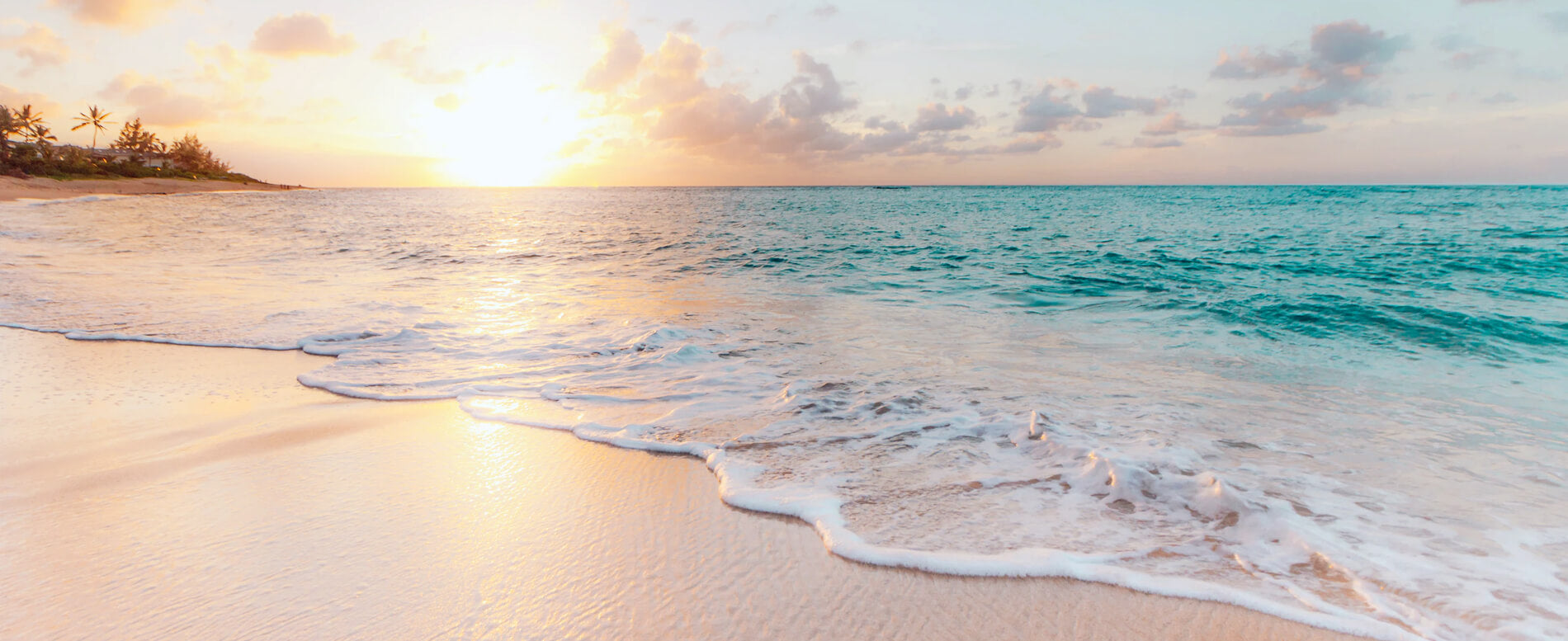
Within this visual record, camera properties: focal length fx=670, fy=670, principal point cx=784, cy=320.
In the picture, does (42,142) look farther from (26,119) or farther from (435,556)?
(435,556)

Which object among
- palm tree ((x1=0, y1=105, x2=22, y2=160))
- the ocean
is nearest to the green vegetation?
palm tree ((x1=0, y1=105, x2=22, y2=160))

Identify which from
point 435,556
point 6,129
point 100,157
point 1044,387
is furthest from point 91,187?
point 1044,387

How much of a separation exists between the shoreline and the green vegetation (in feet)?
8.19

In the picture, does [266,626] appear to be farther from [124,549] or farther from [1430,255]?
[1430,255]

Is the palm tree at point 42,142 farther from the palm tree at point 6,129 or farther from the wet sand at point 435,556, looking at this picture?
the wet sand at point 435,556

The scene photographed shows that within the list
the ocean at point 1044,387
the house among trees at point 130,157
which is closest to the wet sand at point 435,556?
the ocean at point 1044,387


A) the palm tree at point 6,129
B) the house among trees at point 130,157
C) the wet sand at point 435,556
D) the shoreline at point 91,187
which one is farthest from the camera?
the house among trees at point 130,157

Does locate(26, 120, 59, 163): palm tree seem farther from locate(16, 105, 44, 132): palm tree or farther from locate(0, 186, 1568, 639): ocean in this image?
locate(0, 186, 1568, 639): ocean

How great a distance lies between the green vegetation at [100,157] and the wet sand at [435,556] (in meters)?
69.9

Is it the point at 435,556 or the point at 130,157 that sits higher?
the point at 130,157

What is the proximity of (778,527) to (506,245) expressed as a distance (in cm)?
1958

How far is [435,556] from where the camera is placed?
2668mm

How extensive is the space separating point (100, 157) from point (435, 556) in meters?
107

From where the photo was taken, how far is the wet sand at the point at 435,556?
7.48 feet
